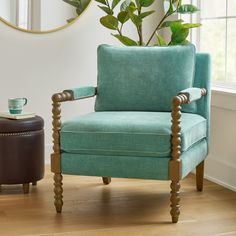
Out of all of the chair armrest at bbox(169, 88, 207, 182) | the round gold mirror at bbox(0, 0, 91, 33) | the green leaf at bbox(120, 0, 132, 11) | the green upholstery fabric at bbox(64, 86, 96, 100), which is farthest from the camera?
the round gold mirror at bbox(0, 0, 91, 33)

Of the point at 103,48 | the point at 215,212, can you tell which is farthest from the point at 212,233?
the point at 103,48

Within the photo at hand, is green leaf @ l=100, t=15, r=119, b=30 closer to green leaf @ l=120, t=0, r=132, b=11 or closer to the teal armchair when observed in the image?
green leaf @ l=120, t=0, r=132, b=11

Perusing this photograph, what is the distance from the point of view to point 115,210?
3057 mm

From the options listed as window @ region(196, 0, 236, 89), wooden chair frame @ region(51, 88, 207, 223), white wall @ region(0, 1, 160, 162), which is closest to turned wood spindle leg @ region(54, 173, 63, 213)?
wooden chair frame @ region(51, 88, 207, 223)

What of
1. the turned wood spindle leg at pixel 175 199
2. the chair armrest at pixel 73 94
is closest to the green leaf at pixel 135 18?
the chair armrest at pixel 73 94

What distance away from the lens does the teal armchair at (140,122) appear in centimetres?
277

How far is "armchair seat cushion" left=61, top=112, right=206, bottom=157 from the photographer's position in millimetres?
2764

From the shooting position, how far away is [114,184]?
3625mm

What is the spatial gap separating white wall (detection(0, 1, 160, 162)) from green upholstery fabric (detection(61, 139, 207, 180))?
1.30m

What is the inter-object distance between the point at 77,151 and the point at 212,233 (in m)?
Result: 0.77

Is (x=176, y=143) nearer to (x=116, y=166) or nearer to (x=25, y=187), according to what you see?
(x=116, y=166)

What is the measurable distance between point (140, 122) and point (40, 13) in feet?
5.19

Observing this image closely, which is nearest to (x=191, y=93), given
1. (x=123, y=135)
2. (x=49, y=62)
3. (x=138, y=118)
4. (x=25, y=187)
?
(x=138, y=118)

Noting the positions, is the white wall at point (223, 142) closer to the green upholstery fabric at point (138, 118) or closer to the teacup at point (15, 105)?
the green upholstery fabric at point (138, 118)
